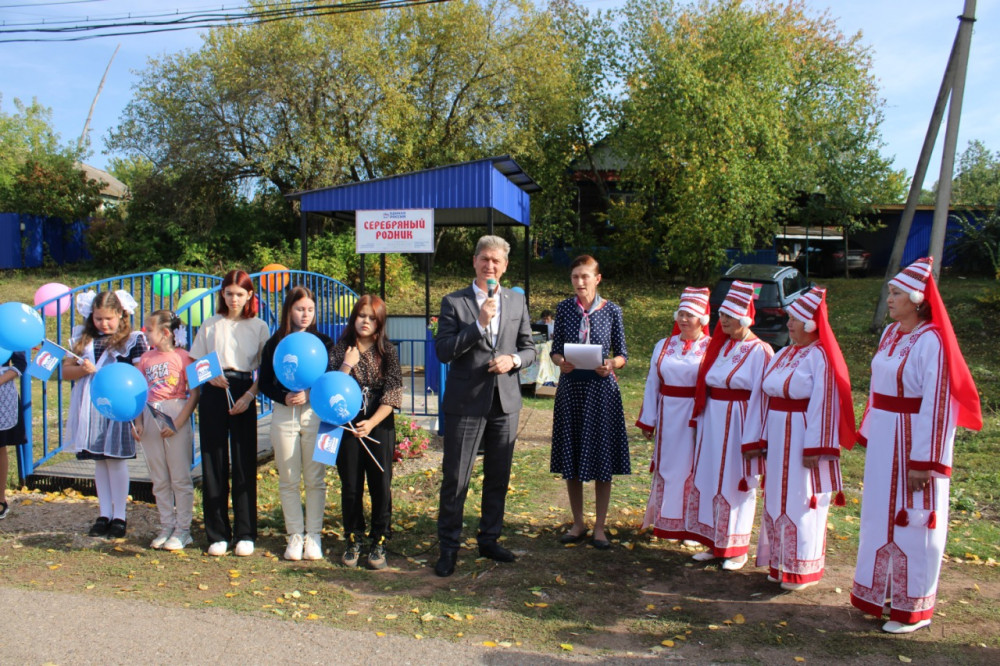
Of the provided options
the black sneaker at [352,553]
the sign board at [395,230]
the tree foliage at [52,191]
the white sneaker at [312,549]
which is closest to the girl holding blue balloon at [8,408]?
the white sneaker at [312,549]

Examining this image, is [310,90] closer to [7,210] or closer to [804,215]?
[7,210]

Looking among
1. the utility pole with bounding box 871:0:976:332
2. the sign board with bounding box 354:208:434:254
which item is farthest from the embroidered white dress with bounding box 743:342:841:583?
the utility pole with bounding box 871:0:976:332

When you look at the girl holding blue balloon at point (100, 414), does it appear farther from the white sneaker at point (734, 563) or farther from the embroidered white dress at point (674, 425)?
the white sneaker at point (734, 563)

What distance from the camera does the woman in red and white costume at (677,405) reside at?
4.71m

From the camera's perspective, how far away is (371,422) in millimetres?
4574

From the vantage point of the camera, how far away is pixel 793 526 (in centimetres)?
414

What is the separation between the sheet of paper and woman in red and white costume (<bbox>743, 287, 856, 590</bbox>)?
0.96 m

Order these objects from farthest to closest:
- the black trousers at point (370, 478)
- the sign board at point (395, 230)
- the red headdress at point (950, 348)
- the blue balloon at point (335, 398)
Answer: the sign board at point (395, 230) < the black trousers at point (370, 478) < the blue balloon at point (335, 398) < the red headdress at point (950, 348)

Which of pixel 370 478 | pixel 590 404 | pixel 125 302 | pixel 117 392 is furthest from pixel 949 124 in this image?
pixel 117 392

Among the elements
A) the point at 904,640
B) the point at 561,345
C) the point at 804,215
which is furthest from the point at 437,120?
the point at 904,640

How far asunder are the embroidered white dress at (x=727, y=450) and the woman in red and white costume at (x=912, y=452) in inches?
29.2

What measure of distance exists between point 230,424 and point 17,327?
157 cm

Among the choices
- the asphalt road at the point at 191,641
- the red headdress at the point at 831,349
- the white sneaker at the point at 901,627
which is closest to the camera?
the asphalt road at the point at 191,641

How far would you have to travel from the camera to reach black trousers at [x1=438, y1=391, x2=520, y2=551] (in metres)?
4.50
